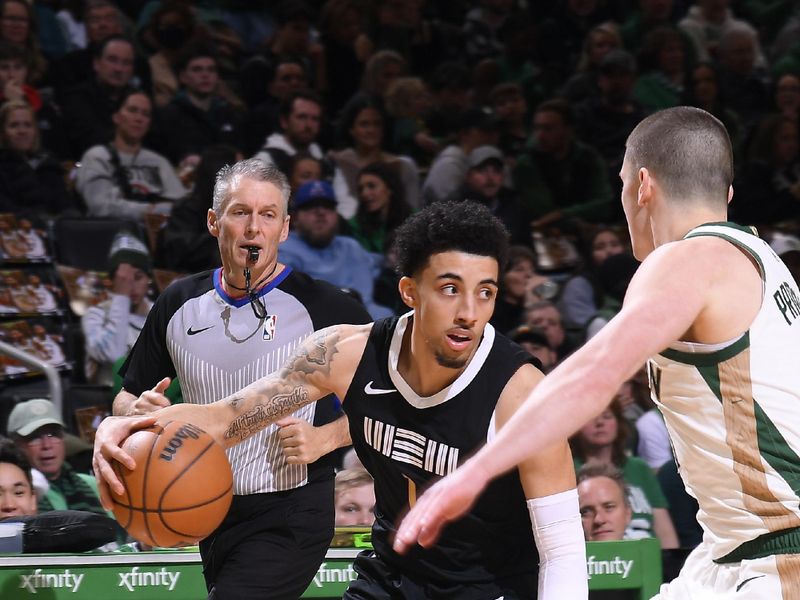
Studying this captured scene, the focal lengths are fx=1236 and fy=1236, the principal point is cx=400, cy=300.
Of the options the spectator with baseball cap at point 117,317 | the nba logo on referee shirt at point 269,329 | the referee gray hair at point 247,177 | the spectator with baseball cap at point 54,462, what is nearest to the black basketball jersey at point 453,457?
the nba logo on referee shirt at point 269,329

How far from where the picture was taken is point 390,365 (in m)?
3.57

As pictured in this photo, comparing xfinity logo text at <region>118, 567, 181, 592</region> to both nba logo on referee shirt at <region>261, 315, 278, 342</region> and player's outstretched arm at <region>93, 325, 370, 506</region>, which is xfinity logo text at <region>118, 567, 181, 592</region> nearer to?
nba logo on referee shirt at <region>261, 315, 278, 342</region>

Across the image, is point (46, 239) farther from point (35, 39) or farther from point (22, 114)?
point (35, 39)

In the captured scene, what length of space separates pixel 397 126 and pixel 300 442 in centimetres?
625

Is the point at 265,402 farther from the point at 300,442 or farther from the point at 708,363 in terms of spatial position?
the point at 708,363

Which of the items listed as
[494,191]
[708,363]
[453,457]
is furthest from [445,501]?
[494,191]

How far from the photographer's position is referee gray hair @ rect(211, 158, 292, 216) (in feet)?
15.4

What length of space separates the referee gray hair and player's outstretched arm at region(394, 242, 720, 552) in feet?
7.81

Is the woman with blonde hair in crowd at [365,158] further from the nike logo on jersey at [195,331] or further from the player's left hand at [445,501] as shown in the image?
the player's left hand at [445,501]

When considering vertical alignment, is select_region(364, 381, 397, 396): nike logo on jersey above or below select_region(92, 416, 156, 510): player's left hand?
above

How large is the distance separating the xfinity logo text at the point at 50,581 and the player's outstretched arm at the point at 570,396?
8.61 feet

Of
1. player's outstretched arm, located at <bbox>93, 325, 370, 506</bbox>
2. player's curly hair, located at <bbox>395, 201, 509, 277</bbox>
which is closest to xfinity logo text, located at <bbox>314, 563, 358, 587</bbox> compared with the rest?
player's outstretched arm, located at <bbox>93, 325, 370, 506</bbox>

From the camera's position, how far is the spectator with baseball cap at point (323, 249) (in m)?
8.25

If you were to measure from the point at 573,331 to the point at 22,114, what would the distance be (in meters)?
4.03
